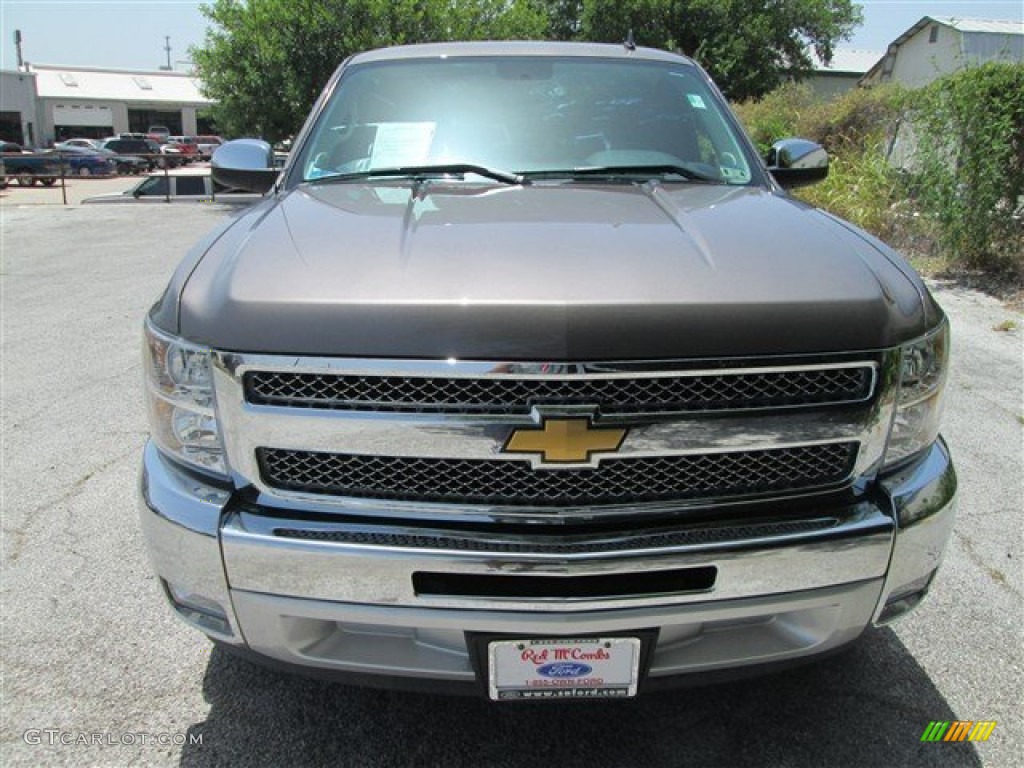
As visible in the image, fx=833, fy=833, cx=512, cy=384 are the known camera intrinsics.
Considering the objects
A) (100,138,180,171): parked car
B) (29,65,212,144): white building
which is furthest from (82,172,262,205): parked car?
(29,65,212,144): white building

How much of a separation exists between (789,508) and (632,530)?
388 mm

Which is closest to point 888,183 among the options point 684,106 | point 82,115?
point 684,106

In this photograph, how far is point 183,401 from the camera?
1.92 m

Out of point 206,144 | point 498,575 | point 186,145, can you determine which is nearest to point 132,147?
point 186,145

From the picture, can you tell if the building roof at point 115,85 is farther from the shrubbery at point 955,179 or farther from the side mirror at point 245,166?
the side mirror at point 245,166

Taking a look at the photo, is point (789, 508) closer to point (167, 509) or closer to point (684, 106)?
point (167, 509)

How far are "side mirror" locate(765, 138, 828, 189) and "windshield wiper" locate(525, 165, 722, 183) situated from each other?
0.76 meters

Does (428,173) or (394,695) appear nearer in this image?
(394,695)

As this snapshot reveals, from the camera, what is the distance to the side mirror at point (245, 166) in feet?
11.5

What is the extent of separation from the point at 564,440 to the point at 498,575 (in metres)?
0.32

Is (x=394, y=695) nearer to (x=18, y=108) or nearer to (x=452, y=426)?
(x=452, y=426)

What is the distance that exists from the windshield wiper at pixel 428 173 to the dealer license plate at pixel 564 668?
4.97 ft

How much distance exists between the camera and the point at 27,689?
8.17ft

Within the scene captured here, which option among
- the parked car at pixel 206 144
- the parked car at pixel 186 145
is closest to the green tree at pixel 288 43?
the parked car at pixel 186 145
